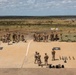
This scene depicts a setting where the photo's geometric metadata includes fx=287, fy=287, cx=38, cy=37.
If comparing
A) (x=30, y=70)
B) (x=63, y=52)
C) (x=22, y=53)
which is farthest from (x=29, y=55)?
(x=30, y=70)

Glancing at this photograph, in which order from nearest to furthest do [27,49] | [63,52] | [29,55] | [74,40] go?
[29,55], [63,52], [27,49], [74,40]

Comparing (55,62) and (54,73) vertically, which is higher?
(54,73)

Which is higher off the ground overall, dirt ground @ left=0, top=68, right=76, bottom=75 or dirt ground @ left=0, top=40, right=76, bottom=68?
dirt ground @ left=0, top=68, right=76, bottom=75

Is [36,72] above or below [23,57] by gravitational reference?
above

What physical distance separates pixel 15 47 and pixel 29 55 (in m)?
6.48

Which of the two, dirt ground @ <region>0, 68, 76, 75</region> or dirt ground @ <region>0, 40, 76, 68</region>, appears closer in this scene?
dirt ground @ <region>0, 68, 76, 75</region>

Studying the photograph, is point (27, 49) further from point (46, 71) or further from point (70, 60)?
point (46, 71)

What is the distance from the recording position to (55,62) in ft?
88.7

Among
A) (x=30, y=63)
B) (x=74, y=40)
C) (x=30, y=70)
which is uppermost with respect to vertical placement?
(x=30, y=70)

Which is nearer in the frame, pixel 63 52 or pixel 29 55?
pixel 29 55

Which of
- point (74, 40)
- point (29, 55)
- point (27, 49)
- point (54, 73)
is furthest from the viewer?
point (74, 40)

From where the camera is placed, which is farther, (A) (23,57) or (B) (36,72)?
(A) (23,57)

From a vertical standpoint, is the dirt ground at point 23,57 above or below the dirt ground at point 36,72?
below

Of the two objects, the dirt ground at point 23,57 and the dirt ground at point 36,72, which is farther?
the dirt ground at point 23,57
